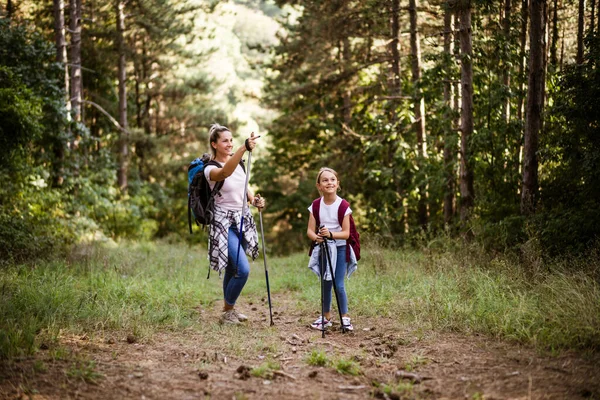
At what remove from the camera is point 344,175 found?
648 inches

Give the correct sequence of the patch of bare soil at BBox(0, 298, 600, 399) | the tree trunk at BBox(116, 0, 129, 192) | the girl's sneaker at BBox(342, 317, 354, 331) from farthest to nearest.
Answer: the tree trunk at BBox(116, 0, 129, 192)
the girl's sneaker at BBox(342, 317, 354, 331)
the patch of bare soil at BBox(0, 298, 600, 399)

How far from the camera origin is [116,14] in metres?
18.6

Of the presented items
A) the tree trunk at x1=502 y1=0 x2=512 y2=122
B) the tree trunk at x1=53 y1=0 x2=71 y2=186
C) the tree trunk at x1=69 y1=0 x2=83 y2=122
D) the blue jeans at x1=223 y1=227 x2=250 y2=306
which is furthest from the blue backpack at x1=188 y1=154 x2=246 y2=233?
the tree trunk at x1=69 y1=0 x2=83 y2=122

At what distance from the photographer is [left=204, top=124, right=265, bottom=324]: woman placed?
572 cm

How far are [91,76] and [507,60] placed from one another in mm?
16823

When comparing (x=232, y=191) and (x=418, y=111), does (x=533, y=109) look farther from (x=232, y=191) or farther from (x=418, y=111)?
(x=232, y=191)

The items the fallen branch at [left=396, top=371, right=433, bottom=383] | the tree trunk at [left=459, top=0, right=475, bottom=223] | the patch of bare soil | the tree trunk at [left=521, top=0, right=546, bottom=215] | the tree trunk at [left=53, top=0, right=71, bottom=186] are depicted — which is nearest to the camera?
the patch of bare soil

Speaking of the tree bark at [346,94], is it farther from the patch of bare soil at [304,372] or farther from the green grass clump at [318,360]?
the green grass clump at [318,360]

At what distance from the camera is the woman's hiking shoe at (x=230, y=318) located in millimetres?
5979

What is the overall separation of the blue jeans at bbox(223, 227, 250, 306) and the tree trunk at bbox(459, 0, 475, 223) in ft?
19.8

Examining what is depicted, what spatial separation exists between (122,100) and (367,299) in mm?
15105

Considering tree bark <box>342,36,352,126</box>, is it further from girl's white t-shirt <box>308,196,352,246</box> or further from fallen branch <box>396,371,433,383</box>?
fallen branch <box>396,371,433,383</box>

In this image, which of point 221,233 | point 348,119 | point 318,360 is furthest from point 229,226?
point 348,119

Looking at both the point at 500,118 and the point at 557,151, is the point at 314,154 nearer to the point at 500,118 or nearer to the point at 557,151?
the point at 500,118
